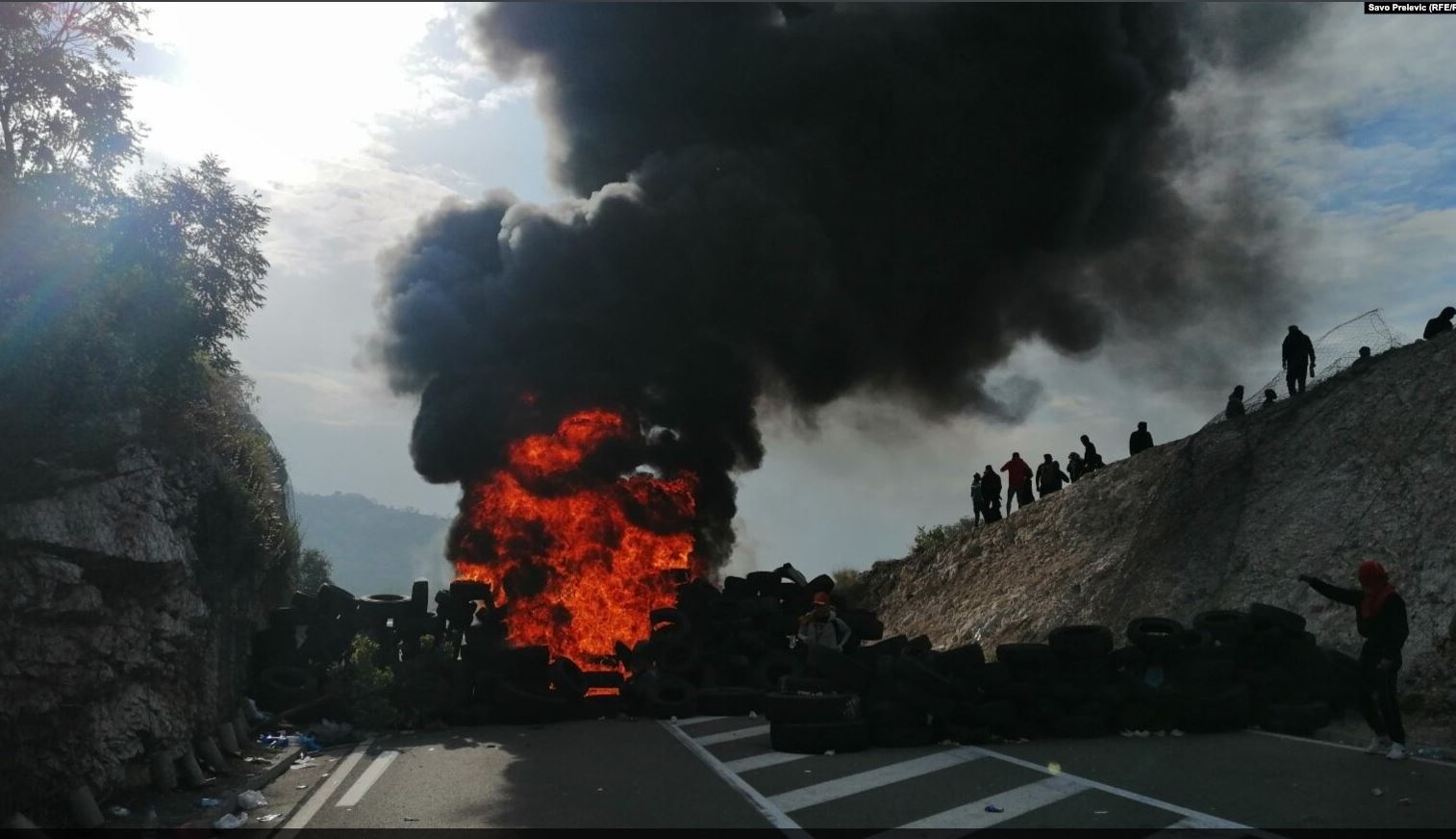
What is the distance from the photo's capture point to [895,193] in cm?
3050

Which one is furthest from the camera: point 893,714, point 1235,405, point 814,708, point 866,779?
point 1235,405

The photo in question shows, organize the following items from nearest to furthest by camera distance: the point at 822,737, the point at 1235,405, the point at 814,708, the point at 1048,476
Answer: the point at 822,737 < the point at 814,708 < the point at 1235,405 < the point at 1048,476

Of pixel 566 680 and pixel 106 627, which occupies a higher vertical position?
pixel 106 627

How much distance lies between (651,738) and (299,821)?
5451mm

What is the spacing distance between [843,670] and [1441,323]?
15760mm

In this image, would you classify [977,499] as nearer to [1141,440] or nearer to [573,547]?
[1141,440]

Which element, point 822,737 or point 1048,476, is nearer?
point 822,737

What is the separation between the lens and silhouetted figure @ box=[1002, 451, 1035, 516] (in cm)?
2798

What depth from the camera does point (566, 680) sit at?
15531 millimetres

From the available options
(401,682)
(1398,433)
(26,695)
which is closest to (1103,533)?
(1398,433)

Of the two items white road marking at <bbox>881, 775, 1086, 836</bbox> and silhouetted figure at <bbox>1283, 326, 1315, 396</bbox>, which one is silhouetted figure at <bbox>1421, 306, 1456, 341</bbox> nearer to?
silhouetted figure at <bbox>1283, 326, 1315, 396</bbox>

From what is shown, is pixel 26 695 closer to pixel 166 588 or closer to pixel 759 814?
pixel 166 588

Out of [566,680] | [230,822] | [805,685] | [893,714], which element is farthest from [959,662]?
[230,822]

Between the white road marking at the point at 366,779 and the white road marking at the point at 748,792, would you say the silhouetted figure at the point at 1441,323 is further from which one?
the white road marking at the point at 366,779
